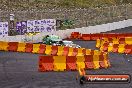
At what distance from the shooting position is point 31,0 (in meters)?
67.5

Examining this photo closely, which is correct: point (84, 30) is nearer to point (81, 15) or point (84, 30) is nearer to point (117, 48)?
point (81, 15)

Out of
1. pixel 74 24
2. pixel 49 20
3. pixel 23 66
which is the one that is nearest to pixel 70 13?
pixel 74 24

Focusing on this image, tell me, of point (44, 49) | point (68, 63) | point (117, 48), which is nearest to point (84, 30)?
point (117, 48)

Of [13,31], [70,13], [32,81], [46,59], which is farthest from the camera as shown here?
[70,13]

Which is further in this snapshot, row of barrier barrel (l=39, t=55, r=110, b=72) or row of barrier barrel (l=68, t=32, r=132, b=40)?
row of barrier barrel (l=68, t=32, r=132, b=40)

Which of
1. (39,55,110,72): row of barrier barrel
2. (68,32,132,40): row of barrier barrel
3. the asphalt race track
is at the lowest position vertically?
the asphalt race track

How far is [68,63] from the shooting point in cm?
2720

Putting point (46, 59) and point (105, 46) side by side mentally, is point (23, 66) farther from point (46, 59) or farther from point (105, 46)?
point (105, 46)

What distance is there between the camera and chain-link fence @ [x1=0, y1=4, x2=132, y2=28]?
50156mm

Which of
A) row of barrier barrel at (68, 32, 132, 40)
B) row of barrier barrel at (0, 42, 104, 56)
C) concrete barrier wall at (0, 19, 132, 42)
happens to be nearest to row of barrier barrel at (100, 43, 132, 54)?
row of barrier barrel at (0, 42, 104, 56)

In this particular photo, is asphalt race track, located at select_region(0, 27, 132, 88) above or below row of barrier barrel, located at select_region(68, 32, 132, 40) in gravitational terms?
below

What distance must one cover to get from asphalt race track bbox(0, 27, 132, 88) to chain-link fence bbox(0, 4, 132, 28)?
1556cm

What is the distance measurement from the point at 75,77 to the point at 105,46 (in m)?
14.6

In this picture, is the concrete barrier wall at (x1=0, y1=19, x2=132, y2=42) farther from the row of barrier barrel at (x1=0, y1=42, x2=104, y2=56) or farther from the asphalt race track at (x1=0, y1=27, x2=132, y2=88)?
the asphalt race track at (x1=0, y1=27, x2=132, y2=88)
